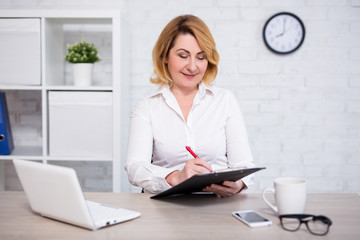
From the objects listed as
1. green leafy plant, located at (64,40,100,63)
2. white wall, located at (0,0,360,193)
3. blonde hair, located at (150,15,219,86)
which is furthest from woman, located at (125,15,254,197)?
white wall, located at (0,0,360,193)

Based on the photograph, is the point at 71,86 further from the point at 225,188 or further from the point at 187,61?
the point at 225,188

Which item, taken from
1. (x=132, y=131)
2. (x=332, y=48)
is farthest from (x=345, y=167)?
(x=132, y=131)

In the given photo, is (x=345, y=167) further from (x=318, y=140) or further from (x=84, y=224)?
(x=84, y=224)

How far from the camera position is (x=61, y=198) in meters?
0.90

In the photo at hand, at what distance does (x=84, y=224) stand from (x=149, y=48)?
1.79m

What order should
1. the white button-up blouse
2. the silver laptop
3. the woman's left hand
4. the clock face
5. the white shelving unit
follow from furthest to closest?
the clock face, the white shelving unit, the white button-up blouse, the woman's left hand, the silver laptop

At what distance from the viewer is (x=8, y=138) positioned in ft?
7.46

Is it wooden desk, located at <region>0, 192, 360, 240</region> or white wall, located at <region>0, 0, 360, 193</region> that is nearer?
wooden desk, located at <region>0, 192, 360, 240</region>

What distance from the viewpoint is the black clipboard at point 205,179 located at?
3.36 ft

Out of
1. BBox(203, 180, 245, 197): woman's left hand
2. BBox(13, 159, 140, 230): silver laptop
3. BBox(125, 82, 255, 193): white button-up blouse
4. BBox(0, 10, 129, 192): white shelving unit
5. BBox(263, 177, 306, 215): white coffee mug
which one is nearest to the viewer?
BBox(13, 159, 140, 230): silver laptop

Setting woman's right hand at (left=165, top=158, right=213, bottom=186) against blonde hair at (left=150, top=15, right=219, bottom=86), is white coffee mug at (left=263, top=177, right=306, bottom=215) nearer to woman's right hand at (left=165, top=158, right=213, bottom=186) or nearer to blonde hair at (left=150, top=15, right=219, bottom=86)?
woman's right hand at (left=165, top=158, right=213, bottom=186)

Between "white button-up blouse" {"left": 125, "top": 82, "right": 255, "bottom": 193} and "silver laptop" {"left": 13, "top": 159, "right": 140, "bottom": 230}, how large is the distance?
0.57 meters

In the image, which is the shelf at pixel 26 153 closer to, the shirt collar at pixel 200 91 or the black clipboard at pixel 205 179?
the shirt collar at pixel 200 91

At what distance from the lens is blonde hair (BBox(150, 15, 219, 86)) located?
1599mm
